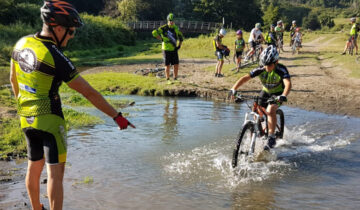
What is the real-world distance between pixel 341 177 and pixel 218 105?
608 cm

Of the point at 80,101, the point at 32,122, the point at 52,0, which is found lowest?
the point at 80,101

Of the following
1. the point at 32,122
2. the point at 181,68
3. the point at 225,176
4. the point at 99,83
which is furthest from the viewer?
the point at 181,68

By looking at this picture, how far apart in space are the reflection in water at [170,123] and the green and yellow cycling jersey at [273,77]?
2.35 metres

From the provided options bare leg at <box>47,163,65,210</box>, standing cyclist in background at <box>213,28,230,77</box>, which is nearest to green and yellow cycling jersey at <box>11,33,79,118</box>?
bare leg at <box>47,163,65,210</box>

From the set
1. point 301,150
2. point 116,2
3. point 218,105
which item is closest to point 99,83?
point 218,105

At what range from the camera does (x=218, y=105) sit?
12.1 metres

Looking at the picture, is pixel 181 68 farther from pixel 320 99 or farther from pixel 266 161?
pixel 266 161

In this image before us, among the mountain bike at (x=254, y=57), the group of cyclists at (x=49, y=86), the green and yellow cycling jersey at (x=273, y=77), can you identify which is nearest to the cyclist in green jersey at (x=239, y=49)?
the mountain bike at (x=254, y=57)

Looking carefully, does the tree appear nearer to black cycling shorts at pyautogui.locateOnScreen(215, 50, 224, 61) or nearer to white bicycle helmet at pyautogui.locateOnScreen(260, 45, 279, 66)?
black cycling shorts at pyautogui.locateOnScreen(215, 50, 224, 61)

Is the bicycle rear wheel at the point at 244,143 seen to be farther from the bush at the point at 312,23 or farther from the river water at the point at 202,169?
the bush at the point at 312,23

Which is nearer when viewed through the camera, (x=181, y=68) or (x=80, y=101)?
(x=80, y=101)

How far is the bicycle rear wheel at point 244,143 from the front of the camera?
6180 millimetres

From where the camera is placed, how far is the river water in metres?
5.26

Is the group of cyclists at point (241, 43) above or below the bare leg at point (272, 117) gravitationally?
above
